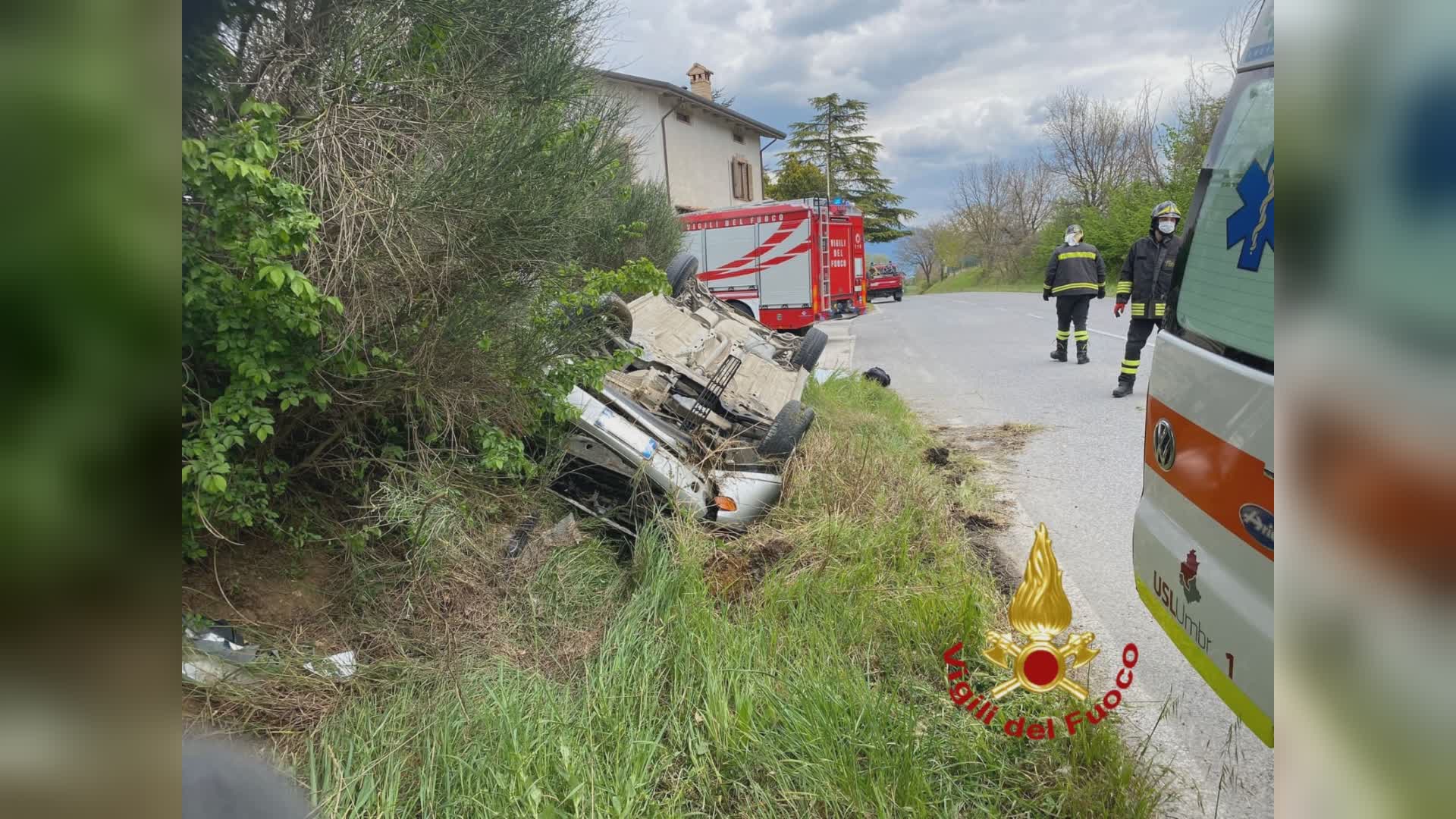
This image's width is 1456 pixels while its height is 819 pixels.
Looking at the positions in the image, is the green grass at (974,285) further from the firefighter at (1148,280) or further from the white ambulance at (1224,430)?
the white ambulance at (1224,430)

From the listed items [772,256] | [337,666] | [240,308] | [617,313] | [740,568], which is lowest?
[740,568]

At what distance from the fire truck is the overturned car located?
29.5 ft

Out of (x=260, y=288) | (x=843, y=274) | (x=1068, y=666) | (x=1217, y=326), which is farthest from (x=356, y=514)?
(x=843, y=274)

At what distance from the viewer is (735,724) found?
256 cm

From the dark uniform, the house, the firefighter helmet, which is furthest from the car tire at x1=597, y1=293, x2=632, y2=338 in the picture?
the house

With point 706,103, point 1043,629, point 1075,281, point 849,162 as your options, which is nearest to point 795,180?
point 849,162

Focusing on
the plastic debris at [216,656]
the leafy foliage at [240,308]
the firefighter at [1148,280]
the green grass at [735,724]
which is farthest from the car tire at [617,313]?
the firefighter at [1148,280]

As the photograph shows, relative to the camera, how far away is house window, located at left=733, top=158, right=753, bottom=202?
26609 mm

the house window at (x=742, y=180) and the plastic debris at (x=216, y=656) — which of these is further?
the house window at (x=742, y=180)

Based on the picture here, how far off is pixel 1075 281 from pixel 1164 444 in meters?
8.36

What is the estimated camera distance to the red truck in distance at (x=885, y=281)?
108 feet

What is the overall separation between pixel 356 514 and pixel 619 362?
176cm

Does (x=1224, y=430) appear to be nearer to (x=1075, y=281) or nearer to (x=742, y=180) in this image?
(x=1075, y=281)

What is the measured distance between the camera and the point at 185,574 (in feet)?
10.5
